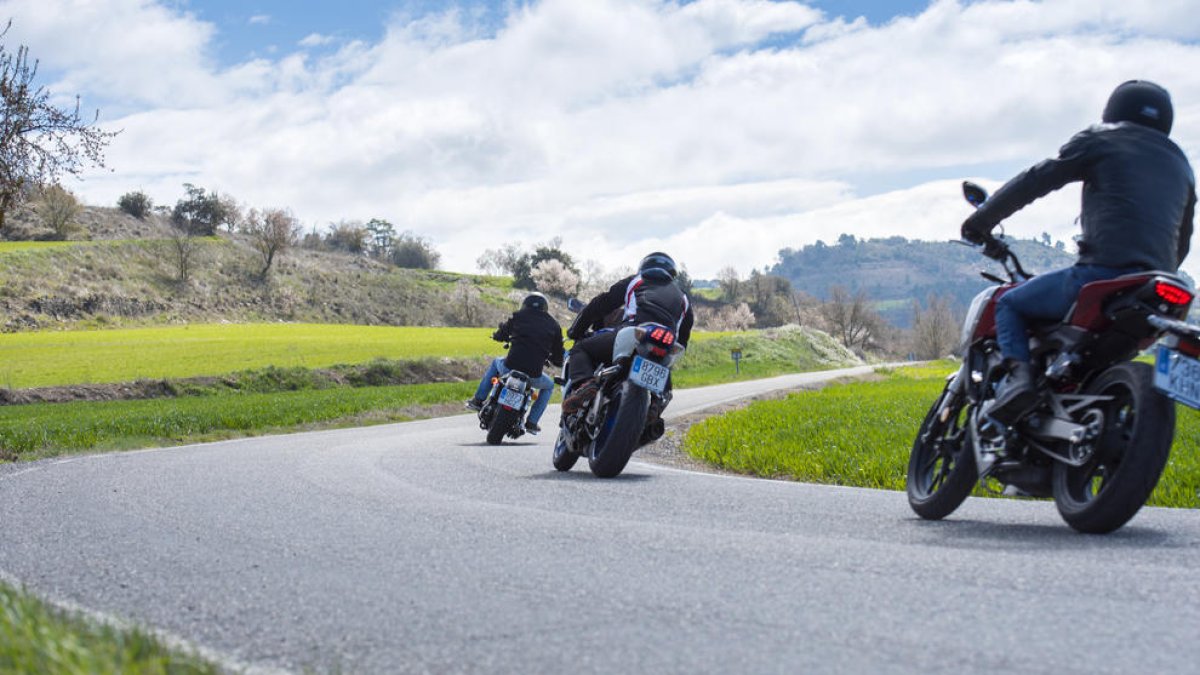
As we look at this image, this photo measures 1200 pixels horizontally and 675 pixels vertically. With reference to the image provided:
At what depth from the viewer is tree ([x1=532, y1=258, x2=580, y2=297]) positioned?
125m

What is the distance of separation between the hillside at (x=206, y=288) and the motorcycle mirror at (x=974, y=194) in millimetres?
67036

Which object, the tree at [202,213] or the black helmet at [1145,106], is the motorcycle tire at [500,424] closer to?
the black helmet at [1145,106]

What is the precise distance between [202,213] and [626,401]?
11663 centimetres

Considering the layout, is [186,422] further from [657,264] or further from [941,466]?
[941,466]

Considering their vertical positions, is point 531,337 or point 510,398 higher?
point 531,337

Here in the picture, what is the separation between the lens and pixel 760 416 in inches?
651

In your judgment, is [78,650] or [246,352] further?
[246,352]

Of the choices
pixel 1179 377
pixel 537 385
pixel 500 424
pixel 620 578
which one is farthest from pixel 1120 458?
pixel 537 385

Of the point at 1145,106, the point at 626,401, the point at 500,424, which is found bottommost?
the point at 500,424

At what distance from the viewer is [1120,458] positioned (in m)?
4.79

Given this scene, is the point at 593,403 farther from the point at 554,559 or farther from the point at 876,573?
the point at 876,573

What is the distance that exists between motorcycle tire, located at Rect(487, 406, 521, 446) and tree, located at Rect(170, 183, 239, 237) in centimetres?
10740

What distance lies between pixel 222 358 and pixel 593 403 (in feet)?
130

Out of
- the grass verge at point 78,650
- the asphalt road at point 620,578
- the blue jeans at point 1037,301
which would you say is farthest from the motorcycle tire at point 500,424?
the grass verge at point 78,650
